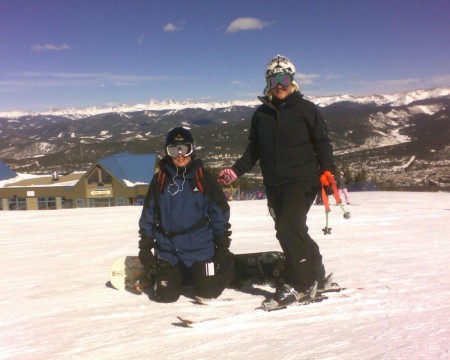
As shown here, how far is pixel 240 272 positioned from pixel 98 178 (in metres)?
46.0

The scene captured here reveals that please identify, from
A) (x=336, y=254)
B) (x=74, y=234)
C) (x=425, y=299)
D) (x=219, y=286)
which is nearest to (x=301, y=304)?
(x=219, y=286)

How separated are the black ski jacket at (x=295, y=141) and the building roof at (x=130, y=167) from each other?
148 ft

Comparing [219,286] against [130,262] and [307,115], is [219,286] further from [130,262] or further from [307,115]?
[307,115]

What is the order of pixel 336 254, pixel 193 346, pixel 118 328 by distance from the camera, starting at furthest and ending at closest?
1. pixel 336 254
2. pixel 118 328
3. pixel 193 346

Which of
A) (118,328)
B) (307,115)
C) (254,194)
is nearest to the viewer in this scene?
(118,328)

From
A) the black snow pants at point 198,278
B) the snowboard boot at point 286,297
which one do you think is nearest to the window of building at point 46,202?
the black snow pants at point 198,278

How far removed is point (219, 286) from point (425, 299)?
5.78 ft

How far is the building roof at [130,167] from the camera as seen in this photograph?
48.8 m

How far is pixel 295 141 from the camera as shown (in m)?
3.75

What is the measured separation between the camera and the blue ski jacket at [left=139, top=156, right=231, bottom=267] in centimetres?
397

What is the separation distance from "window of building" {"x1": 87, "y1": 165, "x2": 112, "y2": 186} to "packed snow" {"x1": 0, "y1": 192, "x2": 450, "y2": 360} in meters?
42.7

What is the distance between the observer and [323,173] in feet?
12.3

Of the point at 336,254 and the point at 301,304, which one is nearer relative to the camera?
the point at 301,304

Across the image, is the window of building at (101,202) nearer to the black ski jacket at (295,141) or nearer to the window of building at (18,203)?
the window of building at (18,203)
